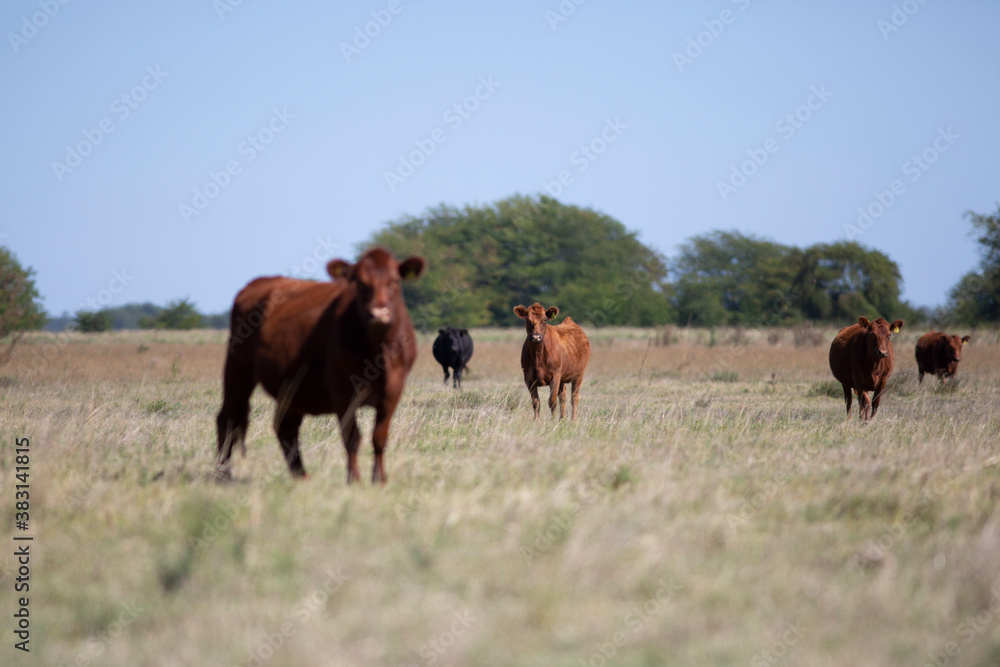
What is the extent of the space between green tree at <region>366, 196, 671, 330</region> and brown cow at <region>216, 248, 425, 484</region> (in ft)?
166

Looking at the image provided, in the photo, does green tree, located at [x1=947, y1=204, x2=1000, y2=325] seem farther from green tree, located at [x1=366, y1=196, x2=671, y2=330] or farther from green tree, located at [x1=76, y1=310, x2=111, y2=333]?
green tree, located at [x1=76, y1=310, x2=111, y2=333]

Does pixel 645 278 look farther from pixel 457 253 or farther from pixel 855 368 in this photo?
pixel 855 368

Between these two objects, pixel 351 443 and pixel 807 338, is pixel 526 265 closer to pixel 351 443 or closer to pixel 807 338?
pixel 807 338

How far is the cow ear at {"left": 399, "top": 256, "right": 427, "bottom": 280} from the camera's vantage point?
5727 mm

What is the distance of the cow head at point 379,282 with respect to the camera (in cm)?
520

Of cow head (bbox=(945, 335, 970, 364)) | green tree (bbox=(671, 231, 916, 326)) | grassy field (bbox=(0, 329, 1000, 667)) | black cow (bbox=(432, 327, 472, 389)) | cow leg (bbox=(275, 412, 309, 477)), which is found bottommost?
grassy field (bbox=(0, 329, 1000, 667))

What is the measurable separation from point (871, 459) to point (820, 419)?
400 centimetres

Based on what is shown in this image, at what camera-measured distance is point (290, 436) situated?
6.36 meters

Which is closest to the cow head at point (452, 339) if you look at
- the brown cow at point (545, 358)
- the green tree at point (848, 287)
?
the brown cow at point (545, 358)

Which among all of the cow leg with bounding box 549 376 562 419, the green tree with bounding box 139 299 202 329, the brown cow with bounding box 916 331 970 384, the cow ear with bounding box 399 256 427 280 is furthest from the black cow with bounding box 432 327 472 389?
the green tree with bounding box 139 299 202 329

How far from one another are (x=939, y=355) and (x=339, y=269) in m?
16.1

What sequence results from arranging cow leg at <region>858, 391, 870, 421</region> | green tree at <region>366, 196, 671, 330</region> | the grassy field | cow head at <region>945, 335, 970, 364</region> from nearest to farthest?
the grassy field < cow leg at <region>858, 391, 870, 421</region> < cow head at <region>945, 335, 970, 364</region> < green tree at <region>366, 196, 671, 330</region>

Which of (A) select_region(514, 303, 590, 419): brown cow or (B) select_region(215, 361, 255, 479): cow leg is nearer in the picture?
(B) select_region(215, 361, 255, 479): cow leg

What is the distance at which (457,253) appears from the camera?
73.1 meters
